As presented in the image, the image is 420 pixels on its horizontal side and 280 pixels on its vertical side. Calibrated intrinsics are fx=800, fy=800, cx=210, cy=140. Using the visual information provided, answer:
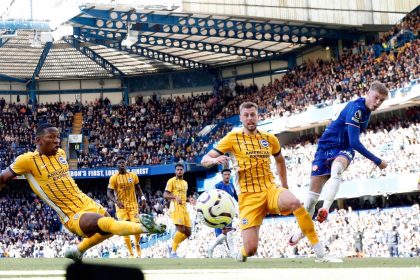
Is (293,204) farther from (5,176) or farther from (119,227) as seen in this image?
(5,176)

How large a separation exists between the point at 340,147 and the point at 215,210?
6.78ft

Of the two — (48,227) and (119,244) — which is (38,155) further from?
(48,227)

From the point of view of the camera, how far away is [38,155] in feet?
32.9

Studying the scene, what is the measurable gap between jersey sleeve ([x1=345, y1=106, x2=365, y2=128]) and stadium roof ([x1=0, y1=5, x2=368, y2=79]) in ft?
107

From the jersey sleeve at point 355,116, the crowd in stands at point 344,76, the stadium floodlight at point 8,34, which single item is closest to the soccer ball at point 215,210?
the jersey sleeve at point 355,116

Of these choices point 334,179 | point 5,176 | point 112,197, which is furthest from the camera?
point 112,197

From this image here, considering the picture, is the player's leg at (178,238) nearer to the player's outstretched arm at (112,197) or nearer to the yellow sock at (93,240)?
the player's outstretched arm at (112,197)

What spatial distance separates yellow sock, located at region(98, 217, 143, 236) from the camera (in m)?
9.02

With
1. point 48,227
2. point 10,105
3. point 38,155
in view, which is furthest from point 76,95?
point 38,155

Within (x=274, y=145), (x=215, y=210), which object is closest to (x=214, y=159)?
(x=274, y=145)

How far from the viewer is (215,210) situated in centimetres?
1059

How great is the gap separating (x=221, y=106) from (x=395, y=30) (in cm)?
1745

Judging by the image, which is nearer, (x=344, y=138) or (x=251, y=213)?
(x=251, y=213)

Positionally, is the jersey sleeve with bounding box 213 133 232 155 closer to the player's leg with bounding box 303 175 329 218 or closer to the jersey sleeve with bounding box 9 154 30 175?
the player's leg with bounding box 303 175 329 218
